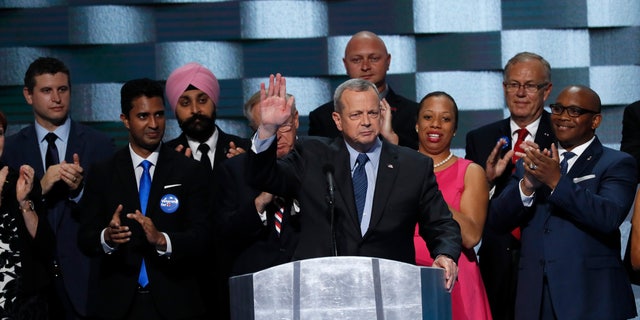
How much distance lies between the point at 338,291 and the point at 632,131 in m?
2.31

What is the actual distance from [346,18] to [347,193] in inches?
90.6

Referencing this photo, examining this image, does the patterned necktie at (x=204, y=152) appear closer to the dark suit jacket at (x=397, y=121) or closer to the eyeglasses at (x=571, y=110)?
the dark suit jacket at (x=397, y=121)

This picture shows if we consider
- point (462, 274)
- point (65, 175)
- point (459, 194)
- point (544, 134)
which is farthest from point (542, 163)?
point (65, 175)

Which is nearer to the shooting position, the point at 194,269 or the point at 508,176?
the point at 194,269

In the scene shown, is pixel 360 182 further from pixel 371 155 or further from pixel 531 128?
pixel 531 128

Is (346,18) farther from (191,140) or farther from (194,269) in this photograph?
(194,269)

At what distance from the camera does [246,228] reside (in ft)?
14.0

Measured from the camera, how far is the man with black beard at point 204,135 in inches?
188

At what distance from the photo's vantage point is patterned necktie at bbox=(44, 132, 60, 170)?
494 cm

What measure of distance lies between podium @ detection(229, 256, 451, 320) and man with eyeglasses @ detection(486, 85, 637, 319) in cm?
132

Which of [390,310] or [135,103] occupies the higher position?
[135,103]

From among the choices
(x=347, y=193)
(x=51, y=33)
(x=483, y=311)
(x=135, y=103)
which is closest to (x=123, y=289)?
(x=135, y=103)

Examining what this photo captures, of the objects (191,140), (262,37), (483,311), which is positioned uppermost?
(262,37)

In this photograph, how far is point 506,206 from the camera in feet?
14.6
